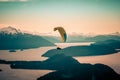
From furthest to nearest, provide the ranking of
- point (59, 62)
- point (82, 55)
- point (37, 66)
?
point (82, 55) → point (37, 66) → point (59, 62)

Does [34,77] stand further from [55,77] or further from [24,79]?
[55,77]

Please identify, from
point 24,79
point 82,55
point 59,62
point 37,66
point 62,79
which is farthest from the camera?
point 82,55

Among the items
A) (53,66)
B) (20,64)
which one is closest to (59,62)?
(53,66)

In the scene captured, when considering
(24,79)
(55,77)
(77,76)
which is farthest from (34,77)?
(77,76)

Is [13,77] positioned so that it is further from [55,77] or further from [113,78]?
[113,78]

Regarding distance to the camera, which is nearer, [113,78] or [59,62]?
[113,78]

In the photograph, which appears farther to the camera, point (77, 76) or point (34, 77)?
point (34, 77)

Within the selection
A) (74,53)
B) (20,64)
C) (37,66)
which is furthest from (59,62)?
(74,53)

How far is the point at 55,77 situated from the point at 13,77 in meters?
20.9

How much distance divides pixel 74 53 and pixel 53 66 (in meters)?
80.8

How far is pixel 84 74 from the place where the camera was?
76688mm

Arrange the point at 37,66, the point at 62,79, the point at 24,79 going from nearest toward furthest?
1. the point at 62,79
2. the point at 24,79
3. the point at 37,66

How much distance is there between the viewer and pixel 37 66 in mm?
111500

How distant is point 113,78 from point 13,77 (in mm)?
43195
